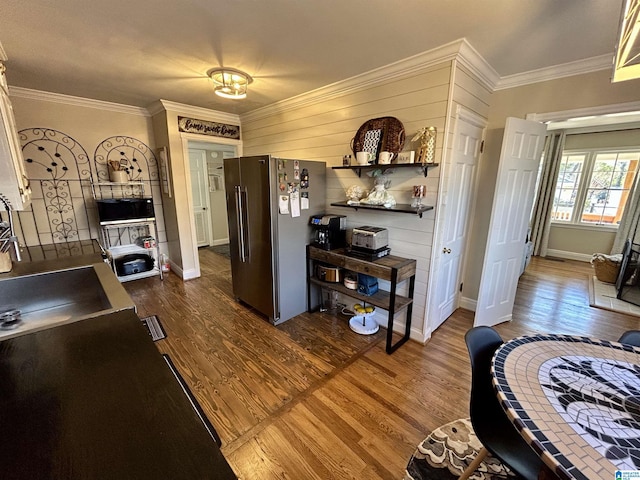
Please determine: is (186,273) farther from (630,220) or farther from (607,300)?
(630,220)

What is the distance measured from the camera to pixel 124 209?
365 cm

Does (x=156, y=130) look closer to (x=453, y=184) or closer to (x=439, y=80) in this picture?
(x=439, y=80)

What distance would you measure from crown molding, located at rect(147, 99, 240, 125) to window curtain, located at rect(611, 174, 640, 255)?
664 centimetres

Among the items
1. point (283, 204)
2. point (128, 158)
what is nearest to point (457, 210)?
point (283, 204)

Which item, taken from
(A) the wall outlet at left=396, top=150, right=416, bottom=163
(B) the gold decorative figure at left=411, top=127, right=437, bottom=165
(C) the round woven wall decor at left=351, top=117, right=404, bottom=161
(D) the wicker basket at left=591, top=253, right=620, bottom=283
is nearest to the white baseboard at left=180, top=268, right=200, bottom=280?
(C) the round woven wall decor at left=351, top=117, right=404, bottom=161

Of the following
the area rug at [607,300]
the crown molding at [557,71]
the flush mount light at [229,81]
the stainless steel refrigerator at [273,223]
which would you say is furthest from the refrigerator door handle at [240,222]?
the area rug at [607,300]

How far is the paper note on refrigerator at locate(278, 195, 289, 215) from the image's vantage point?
2.64 m

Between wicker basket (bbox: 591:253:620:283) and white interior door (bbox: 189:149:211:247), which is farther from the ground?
white interior door (bbox: 189:149:211:247)

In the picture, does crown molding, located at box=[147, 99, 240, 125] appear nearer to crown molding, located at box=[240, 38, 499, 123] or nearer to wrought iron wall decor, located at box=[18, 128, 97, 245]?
wrought iron wall decor, located at box=[18, 128, 97, 245]

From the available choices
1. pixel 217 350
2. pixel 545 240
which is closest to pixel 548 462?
pixel 217 350

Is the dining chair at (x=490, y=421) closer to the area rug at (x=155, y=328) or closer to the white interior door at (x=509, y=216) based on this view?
the white interior door at (x=509, y=216)

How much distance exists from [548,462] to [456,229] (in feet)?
7.33

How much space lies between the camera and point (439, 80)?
7.06 ft

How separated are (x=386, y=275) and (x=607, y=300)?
3627 millimetres
